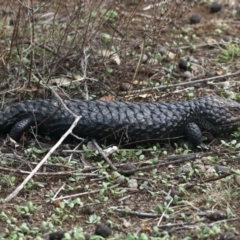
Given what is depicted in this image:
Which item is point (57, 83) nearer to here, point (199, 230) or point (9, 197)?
point (9, 197)

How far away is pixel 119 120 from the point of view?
25.5ft

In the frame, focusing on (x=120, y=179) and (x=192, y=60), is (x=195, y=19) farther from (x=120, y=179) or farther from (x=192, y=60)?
(x=120, y=179)

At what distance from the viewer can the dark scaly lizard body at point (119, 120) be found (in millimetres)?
7754

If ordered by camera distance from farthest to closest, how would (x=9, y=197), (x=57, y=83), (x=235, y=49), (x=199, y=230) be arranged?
(x=235, y=49) → (x=57, y=83) → (x=9, y=197) → (x=199, y=230)

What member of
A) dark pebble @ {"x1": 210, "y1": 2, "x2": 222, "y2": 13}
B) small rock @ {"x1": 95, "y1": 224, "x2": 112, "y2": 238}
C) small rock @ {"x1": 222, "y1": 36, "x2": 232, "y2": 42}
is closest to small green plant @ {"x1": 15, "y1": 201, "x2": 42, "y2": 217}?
small rock @ {"x1": 95, "y1": 224, "x2": 112, "y2": 238}

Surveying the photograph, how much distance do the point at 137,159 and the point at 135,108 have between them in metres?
0.61

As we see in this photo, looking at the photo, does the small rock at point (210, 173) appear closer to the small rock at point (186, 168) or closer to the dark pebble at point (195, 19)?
the small rock at point (186, 168)

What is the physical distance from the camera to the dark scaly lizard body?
775cm

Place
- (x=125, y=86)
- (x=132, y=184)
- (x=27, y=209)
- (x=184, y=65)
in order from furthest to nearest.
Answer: (x=184, y=65) → (x=125, y=86) → (x=132, y=184) → (x=27, y=209)

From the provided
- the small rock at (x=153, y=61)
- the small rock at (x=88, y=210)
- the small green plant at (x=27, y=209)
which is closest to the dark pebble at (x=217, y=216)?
the small rock at (x=88, y=210)

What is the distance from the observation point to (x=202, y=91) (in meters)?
8.84

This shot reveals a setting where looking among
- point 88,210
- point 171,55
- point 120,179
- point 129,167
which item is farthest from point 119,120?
point 171,55

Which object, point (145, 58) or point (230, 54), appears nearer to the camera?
point (145, 58)

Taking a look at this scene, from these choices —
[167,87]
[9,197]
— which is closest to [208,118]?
[167,87]
